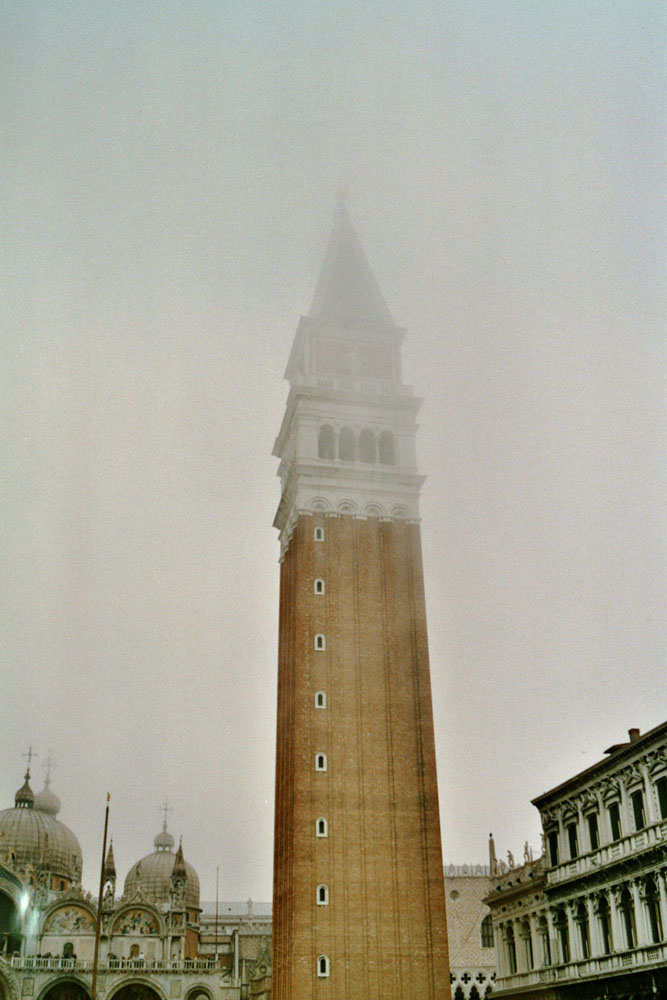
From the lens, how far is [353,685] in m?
48.1

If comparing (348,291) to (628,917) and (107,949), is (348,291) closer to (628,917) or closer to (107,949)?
(628,917)

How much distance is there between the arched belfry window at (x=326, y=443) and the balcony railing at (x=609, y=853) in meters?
21.9

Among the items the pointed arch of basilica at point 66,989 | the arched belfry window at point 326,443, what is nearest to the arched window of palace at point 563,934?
the arched belfry window at point 326,443

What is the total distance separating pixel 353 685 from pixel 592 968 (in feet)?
53.5

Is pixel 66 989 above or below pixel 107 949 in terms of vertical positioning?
below

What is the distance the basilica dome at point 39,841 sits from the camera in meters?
77.6

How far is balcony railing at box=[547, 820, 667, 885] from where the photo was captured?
104ft

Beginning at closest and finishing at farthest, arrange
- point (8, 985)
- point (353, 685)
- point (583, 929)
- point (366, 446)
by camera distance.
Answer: point (583, 929), point (353, 685), point (366, 446), point (8, 985)

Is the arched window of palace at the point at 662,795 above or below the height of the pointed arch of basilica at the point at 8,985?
above

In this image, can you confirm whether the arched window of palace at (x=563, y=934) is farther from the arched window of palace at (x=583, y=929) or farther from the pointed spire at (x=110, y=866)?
the pointed spire at (x=110, y=866)

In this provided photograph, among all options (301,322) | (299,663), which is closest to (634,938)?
(299,663)

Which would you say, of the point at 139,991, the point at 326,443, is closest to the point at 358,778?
the point at 326,443

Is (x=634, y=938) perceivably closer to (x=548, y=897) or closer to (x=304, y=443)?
(x=548, y=897)

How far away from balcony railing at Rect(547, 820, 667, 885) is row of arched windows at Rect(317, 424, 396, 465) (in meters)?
21.3
